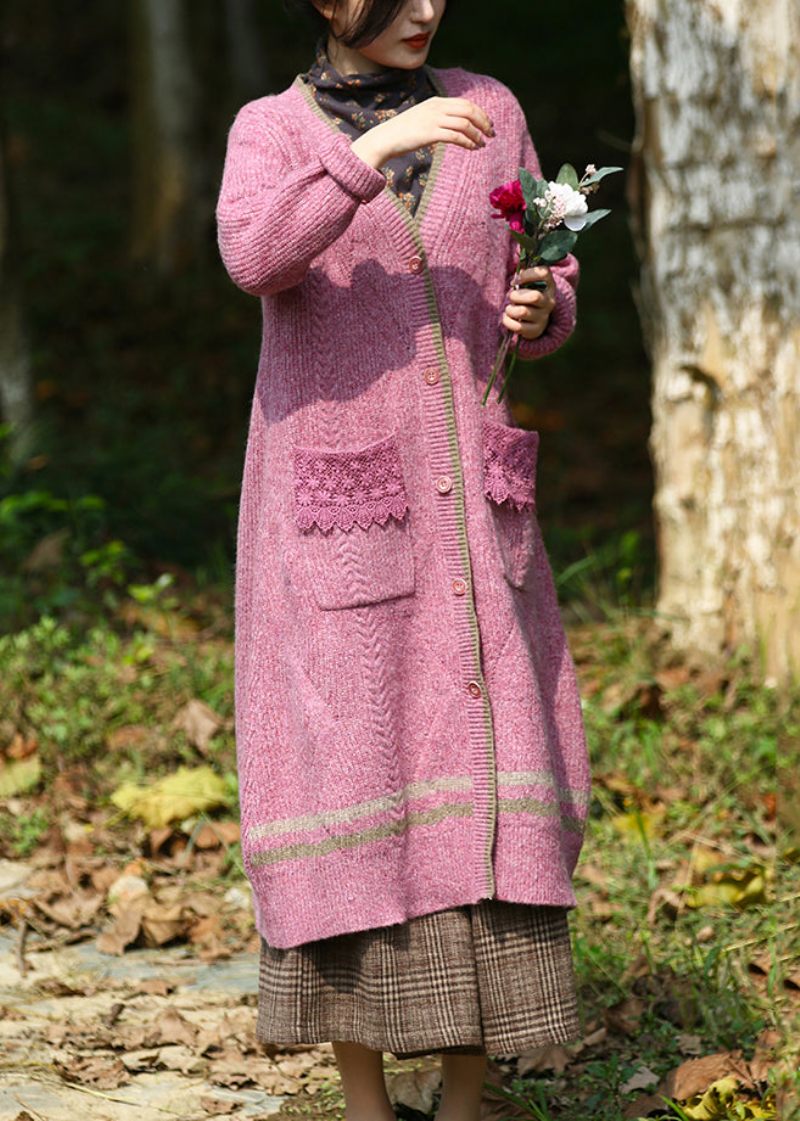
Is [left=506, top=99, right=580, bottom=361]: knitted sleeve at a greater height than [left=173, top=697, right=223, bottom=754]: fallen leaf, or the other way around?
[left=506, top=99, right=580, bottom=361]: knitted sleeve

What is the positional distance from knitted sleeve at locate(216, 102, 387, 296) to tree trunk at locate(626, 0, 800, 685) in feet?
7.99

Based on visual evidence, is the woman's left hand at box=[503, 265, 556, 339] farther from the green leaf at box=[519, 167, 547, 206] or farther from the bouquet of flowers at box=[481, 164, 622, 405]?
the green leaf at box=[519, 167, 547, 206]

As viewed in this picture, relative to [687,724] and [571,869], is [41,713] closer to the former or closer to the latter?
Answer: [687,724]

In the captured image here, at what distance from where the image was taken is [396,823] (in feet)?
9.13

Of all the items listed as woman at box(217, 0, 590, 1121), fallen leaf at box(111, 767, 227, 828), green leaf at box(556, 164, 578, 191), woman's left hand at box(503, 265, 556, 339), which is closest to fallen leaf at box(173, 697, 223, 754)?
fallen leaf at box(111, 767, 227, 828)

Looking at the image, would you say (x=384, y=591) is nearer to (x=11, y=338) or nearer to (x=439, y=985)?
(x=439, y=985)

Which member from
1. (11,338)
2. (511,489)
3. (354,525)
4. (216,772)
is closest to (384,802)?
(354,525)

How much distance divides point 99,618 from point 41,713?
2.43ft

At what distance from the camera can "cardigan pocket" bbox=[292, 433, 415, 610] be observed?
2.79 m

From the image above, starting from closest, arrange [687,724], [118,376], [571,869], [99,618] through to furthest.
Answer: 1. [571,869]
2. [687,724]
3. [99,618]
4. [118,376]

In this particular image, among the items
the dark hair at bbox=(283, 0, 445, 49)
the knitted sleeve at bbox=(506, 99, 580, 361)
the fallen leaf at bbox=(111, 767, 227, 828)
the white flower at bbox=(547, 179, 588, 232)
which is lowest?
the fallen leaf at bbox=(111, 767, 227, 828)

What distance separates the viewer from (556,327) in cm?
299

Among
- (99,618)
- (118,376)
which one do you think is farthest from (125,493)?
(118,376)

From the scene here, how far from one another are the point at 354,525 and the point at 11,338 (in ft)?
15.3
